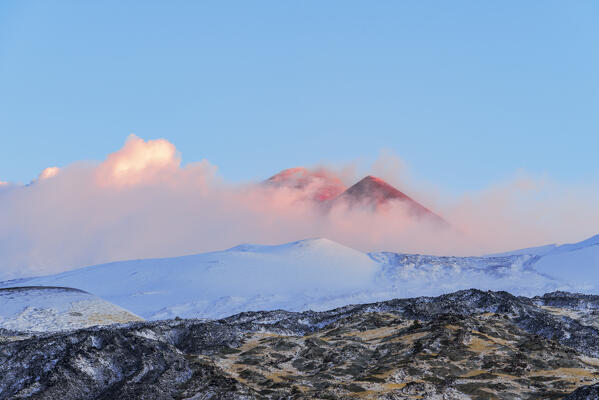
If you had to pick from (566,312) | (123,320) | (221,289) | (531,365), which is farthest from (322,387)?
(221,289)

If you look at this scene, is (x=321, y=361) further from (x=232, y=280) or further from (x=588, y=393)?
(x=232, y=280)

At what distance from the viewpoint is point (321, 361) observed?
189ft

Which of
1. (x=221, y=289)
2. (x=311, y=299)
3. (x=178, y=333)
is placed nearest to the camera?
(x=178, y=333)

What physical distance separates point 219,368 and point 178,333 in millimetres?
16792

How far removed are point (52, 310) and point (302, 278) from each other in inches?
2642

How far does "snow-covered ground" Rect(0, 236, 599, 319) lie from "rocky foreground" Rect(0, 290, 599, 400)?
56.4 meters

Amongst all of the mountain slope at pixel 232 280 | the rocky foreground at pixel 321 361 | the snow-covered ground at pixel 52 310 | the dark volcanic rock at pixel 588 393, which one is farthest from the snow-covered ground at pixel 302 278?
the dark volcanic rock at pixel 588 393

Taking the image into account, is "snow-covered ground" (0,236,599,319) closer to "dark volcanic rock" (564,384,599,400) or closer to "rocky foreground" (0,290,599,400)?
"rocky foreground" (0,290,599,400)

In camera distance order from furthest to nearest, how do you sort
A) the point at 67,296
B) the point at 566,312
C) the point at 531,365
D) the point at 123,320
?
the point at 67,296 < the point at 123,320 < the point at 566,312 < the point at 531,365

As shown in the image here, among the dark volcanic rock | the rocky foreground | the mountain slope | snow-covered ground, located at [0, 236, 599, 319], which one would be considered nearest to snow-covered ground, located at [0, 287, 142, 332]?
the rocky foreground

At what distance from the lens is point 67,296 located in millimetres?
104312

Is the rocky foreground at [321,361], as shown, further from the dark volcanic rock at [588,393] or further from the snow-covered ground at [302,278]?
the snow-covered ground at [302,278]

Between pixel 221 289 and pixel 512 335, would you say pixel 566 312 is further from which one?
pixel 221 289

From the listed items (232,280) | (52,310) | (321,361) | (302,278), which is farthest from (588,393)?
(232,280)
